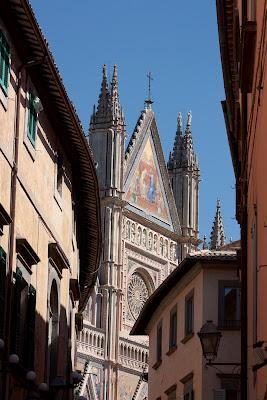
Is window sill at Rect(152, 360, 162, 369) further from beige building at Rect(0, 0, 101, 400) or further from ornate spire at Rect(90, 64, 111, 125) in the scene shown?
ornate spire at Rect(90, 64, 111, 125)

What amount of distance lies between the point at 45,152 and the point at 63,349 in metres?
4.90

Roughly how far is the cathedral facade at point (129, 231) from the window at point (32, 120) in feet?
163

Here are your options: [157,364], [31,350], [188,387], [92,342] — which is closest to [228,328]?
[188,387]

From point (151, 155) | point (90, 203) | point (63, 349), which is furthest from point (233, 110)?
point (151, 155)

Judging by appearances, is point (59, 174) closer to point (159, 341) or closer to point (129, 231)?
point (159, 341)

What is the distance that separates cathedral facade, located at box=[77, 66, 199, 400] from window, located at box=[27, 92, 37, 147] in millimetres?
49545

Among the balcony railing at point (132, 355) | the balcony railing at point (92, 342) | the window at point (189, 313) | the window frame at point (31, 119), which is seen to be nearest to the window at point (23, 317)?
the window frame at point (31, 119)

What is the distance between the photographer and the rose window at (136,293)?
7575 cm

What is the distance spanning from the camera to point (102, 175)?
74.0 m

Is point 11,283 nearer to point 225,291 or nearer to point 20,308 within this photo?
point 20,308

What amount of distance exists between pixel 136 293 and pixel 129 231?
408cm

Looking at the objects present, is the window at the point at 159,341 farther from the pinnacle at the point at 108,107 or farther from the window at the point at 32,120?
the pinnacle at the point at 108,107

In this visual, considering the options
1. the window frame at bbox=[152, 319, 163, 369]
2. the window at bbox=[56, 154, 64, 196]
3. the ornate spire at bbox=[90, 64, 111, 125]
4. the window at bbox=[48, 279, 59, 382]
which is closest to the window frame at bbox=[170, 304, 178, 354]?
the window frame at bbox=[152, 319, 163, 369]

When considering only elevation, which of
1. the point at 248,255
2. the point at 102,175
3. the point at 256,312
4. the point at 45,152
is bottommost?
the point at 256,312
